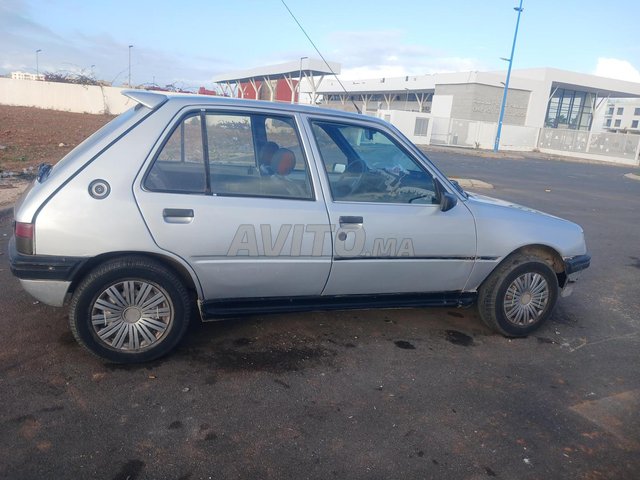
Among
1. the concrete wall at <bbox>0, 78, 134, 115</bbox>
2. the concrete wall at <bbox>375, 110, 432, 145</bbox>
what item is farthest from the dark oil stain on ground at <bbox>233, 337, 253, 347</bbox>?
the concrete wall at <bbox>0, 78, 134, 115</bbox>

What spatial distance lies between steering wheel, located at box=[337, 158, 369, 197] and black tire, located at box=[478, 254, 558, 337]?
1.45m

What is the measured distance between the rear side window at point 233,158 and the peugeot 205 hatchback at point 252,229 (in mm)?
11

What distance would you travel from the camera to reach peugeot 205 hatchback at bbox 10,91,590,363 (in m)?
3.35

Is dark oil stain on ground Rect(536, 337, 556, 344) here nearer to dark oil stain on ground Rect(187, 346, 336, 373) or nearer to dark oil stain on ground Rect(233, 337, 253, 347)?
dark oil stain on ground Rect(187, 346, 336, 373)

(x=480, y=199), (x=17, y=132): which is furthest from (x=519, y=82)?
(x=480, y=199)

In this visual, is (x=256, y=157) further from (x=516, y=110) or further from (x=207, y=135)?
(x=516, y=110)

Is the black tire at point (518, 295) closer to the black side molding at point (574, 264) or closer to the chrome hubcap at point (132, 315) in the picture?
the black side molding at point (574, 264)

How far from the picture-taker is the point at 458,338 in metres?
4.47

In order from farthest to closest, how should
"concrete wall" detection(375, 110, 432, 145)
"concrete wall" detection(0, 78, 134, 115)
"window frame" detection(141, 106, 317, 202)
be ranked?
"concrete wall" detection(0, 78, 134, 115) → "concrete wall" detection(375, 110, 432, 145) → "window frame" detection(141, 106, 317, 202)

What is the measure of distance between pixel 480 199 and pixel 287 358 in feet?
7.01

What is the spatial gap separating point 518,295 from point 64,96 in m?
48.7

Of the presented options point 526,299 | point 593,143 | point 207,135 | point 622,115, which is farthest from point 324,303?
point 622,115

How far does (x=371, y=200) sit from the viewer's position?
13.0 ft

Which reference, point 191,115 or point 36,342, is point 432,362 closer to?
point 191,115
